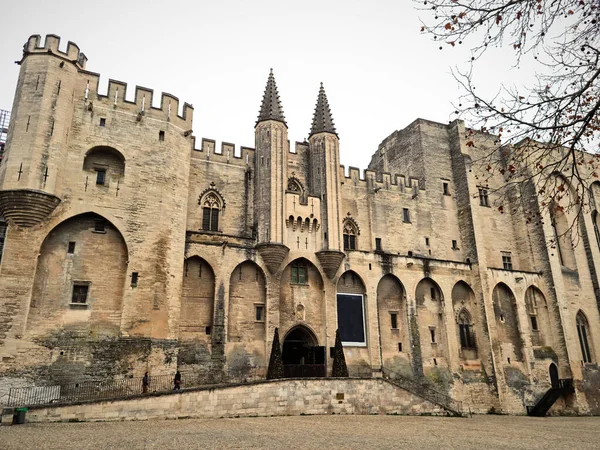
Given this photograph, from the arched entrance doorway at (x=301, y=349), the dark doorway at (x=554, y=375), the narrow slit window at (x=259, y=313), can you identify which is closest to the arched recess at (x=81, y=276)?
the narrow slit window at (x=259, y=313)

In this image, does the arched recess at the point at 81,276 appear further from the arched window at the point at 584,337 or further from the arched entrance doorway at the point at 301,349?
the arched window at the point at 584,337

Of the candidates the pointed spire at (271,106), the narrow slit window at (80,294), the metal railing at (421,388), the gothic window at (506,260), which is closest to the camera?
the narrow slit window at (80,294)

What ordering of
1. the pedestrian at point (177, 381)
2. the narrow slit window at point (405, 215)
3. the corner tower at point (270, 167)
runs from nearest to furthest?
the pedestrian at point (177, 381), the corner tower at point (270, 167), the narrow slit window at point (405, 215)

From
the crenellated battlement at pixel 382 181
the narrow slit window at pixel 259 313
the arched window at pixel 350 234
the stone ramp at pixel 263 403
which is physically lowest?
the stone ramp at pixel 263 403

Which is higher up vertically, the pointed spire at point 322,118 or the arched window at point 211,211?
the pointed spire at point 322,118

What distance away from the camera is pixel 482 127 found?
7191mm

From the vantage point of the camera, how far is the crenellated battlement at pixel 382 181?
31.0 metres

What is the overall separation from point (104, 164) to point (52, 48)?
5789 mm

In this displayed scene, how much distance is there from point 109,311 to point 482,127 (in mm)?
17991

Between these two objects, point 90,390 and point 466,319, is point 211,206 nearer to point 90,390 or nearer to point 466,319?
point 90,390

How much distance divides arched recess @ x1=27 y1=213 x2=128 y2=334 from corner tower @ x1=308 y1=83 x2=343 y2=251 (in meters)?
11.1

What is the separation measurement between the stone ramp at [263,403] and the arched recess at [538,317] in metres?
12.7

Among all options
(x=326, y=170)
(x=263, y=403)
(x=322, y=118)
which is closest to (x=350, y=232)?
(x=326, y=170)

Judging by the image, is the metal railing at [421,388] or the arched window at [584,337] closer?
the metal railing at [421,388]
